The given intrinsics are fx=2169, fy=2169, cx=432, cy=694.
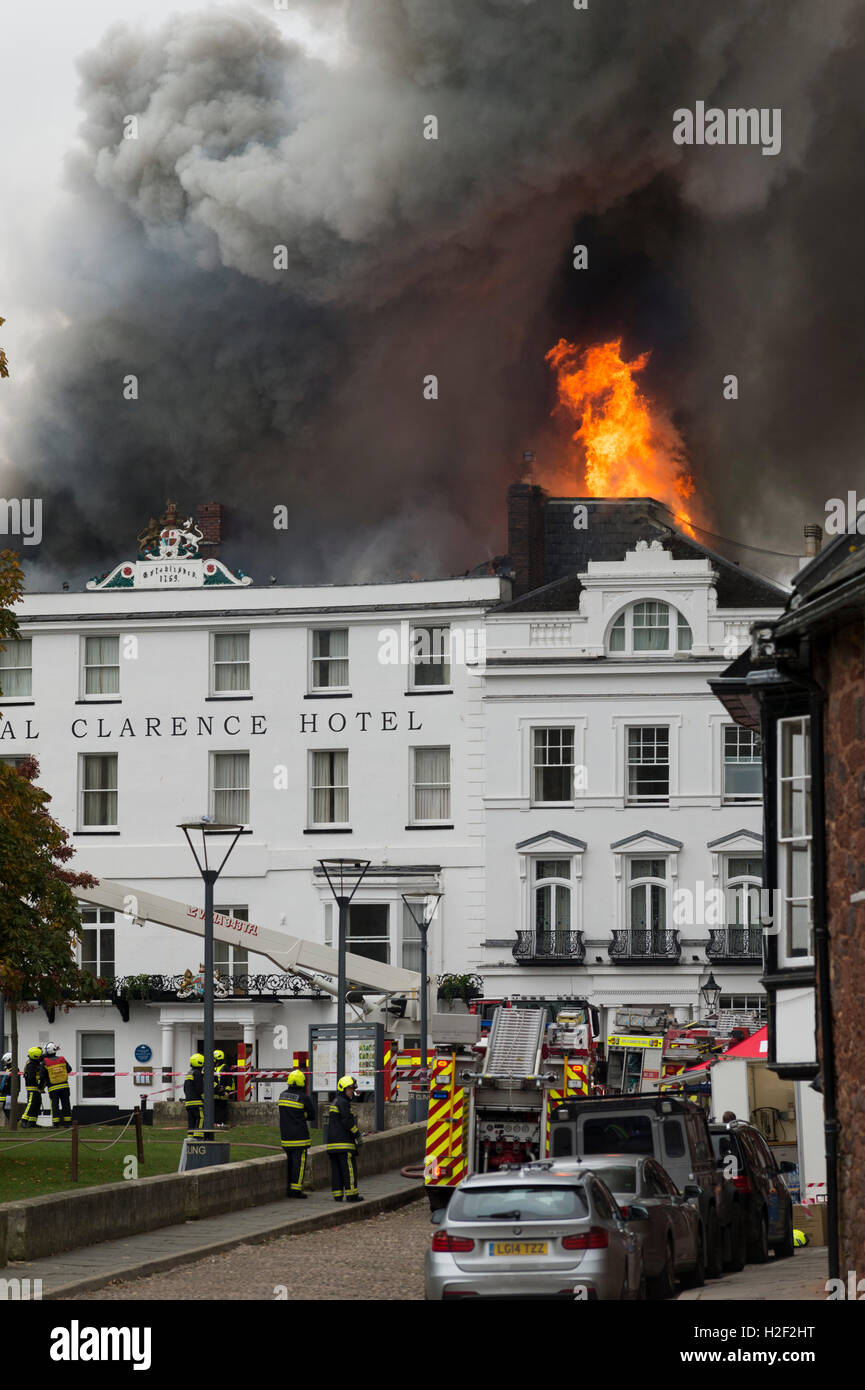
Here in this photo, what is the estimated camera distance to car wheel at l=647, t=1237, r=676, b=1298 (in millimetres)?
19281

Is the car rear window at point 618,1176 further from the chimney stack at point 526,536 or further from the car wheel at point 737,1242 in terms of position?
the chimney stack at point 526,536

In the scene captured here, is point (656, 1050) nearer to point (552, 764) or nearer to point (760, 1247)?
point (760, 1247)

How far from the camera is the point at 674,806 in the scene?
55656mm

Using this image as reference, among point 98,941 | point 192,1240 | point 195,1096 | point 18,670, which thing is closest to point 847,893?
point 192,1240

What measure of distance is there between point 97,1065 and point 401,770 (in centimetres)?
1125

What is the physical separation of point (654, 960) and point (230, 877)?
11761 millimetres

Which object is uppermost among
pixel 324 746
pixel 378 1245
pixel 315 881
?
pixel 324 746

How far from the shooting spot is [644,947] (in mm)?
54750

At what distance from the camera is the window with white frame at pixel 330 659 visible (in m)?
58.6

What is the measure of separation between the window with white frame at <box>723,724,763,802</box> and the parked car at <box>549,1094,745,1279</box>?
1236 inches

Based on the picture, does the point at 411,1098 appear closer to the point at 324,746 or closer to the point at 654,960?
the point at 654,960
